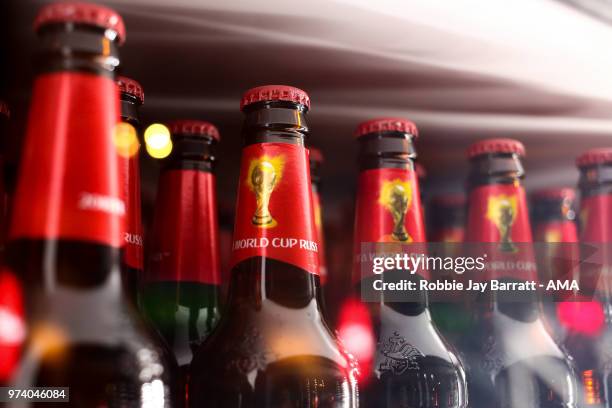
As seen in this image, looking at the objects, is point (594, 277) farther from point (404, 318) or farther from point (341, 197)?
point (341, 197)

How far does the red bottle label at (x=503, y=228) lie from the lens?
0.98 metres

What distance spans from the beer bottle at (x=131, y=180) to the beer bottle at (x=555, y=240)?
0.52 metres

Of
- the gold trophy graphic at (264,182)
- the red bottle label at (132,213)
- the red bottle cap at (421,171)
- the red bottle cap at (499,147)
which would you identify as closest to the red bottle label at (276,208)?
the gold trophy graphic at (264,182)

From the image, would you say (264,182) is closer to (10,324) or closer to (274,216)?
(274,216)

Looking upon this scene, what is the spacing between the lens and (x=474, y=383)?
0.94 meters

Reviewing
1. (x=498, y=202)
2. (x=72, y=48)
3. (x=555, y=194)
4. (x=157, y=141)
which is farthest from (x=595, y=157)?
(x=72, y=48)

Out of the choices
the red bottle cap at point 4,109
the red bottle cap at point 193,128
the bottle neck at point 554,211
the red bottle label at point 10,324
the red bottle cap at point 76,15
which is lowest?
the red bottle label at point 10,324

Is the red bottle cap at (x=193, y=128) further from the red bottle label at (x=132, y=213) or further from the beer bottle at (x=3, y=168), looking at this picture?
the beer bottle at (x=3, y=168)

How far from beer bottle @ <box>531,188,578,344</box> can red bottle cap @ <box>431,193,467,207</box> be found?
0.12 m

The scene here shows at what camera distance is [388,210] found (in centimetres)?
96

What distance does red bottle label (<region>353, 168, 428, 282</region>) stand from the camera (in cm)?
95

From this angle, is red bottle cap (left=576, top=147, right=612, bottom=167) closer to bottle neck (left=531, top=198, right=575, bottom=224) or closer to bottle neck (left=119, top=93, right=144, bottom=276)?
bottle neck (left=531, top=198, right=575, bottom=224)

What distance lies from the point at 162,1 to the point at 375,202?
1.20 ft

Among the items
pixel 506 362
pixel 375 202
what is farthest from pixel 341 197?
pixel 506 362
